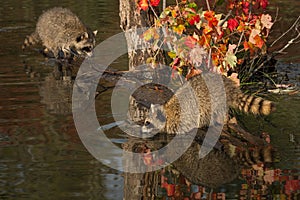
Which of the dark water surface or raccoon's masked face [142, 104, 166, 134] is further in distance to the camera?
raccoon's masked face [142, 104, 166, 134]

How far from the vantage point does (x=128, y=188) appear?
197 inches

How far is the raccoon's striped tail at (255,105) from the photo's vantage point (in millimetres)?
5570

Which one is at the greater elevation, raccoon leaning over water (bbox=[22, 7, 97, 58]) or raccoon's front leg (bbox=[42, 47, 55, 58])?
raccoon leaning over water (bbox=[22, 7, 97, 58])

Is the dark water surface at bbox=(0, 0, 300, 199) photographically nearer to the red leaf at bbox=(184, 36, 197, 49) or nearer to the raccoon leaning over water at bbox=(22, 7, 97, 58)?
the raccoon leaning over water at bbox=(22, 7, 97, 58)

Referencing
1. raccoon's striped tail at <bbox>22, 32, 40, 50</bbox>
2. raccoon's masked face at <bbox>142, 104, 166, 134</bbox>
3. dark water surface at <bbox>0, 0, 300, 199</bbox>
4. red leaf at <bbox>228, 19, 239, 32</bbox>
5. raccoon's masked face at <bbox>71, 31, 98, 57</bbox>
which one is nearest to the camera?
dark water surface at <bbox>0, 0, 300, 199</bbox>

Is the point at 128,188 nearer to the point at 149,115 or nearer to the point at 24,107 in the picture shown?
the point at 149,115

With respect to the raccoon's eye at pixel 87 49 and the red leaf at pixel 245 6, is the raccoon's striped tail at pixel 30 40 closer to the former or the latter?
the raccoon's eye at pixel 87 49

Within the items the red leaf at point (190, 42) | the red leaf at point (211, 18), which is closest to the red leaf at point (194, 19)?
the red leaf at point (211, 18)

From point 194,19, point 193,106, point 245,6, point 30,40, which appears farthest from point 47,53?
point 193,106

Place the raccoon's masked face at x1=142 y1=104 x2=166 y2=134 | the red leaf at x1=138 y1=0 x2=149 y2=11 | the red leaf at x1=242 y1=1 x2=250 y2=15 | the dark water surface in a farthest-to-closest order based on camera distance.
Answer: the red leaf at x1=242 y1=1 x2=250 y2=15
the red leaf at x1=138 y1=0 x2=149 y2=11
the raccoon's masked face at x1=142 y1=104 x2=166 y2=134
the dark water surface

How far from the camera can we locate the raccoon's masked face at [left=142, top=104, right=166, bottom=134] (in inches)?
257

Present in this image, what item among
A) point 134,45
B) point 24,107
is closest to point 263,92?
point 134,45

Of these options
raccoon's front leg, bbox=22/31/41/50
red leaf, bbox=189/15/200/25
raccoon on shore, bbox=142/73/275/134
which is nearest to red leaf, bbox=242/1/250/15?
red leaf, bbox=189/15/200/25

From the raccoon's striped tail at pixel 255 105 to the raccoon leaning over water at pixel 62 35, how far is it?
14.3ft
